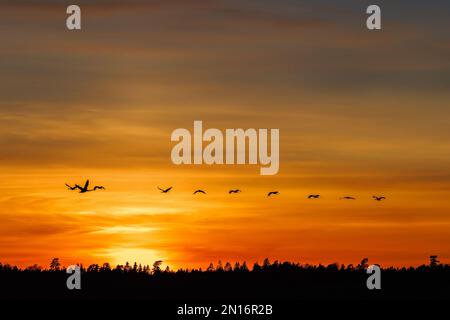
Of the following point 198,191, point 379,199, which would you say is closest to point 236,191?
point 198,191

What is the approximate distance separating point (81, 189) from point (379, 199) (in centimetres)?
3439

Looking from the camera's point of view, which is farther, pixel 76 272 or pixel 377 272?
pixel 76 272

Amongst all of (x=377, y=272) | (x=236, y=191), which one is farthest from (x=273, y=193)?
(x=377, y=272)

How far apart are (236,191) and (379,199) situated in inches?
672

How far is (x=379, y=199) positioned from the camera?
195000 millimetres

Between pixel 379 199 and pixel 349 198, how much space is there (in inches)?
145

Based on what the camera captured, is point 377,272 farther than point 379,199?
No

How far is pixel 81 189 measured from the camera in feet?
630

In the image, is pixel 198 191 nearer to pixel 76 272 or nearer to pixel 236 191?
pixel 236 191
